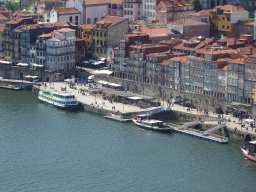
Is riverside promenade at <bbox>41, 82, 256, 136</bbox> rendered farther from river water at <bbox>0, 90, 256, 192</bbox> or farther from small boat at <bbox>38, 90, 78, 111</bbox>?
river water at <bbox>0, 90, 256, 192</bbox>

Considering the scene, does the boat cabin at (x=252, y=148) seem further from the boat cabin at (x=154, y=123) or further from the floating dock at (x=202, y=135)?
the boat cabin at (x=154, y=123)

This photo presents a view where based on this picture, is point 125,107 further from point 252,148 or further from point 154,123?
point 252,148

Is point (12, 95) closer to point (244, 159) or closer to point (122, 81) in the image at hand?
point (122, 81)

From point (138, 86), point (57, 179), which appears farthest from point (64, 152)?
point (138, 86)

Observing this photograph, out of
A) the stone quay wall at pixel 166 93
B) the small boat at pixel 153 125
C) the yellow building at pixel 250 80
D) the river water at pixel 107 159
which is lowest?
the river water at pixel 107 159

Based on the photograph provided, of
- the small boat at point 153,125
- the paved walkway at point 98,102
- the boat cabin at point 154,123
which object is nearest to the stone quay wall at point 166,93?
the paved walkway at point 98,102

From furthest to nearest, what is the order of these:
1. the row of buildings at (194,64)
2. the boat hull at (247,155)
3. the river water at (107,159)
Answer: the row of buildings at (194,64)
the boat hull at (247,155)
the river water at (107,159)

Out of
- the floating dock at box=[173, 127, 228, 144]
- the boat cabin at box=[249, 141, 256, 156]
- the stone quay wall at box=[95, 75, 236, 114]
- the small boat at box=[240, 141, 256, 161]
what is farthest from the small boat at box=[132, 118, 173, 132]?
the boat cabin at box=[249, 141, 256, 156]

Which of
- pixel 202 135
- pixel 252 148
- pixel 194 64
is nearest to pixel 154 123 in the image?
pixel 202 135
